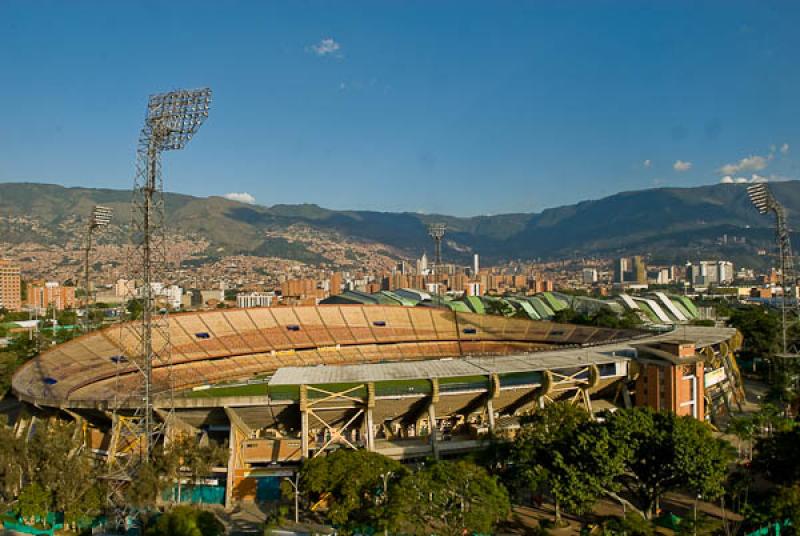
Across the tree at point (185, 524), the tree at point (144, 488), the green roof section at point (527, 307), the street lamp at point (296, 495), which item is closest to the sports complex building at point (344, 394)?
the street lamp at point (296, 495)

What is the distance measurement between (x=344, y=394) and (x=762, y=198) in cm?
3771

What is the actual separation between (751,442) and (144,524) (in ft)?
101

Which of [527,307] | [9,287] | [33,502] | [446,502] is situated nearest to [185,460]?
[33,502]

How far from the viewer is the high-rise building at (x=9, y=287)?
12368 cm

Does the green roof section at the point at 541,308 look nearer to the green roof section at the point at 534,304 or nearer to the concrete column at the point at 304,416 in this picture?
the green roof section at the point at 534,304

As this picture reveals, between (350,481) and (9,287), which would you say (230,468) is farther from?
(9,287)

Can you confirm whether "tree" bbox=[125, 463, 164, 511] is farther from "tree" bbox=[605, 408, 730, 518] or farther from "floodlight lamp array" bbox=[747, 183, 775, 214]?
"floodlight lamp array" bbox=[747, 183, 775, 214]

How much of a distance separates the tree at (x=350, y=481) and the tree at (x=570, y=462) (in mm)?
5494

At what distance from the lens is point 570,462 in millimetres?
23875

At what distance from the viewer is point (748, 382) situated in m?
53.7

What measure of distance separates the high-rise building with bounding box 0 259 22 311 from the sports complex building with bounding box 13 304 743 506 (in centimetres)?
9704

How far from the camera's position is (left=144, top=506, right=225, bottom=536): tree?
2089 centimetres

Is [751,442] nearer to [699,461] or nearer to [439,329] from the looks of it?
[699,461]

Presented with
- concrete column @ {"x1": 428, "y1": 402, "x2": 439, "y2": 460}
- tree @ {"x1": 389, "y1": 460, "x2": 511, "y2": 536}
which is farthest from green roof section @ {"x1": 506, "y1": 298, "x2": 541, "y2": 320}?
tree @ {"x1": 389, "y1": 460, "x2": 511, "y2": 536}
